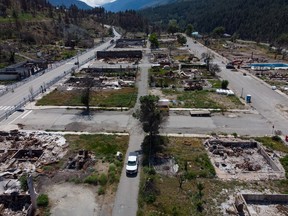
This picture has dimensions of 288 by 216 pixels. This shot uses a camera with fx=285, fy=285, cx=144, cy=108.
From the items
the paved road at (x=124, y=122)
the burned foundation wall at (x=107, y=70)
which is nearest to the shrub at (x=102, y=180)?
the paved road at (x=124, y=122)

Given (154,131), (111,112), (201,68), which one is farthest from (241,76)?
(154,131)

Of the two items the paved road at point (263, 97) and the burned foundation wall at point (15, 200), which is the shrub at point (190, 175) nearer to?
the burned foundation wall at point (15, 200)

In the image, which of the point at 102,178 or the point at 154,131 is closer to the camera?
the point at 102,178

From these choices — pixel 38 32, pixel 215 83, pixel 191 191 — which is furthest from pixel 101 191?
pixel 38 32

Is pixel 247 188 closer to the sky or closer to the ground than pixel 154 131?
closer to the ground

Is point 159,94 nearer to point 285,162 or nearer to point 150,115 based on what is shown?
point 150,115

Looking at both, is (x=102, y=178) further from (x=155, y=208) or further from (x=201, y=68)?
(x=201, y=68)
